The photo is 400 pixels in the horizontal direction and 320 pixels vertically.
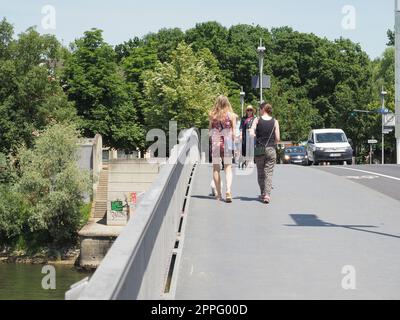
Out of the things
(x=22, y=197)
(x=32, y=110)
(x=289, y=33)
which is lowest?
(x=22, y=197)

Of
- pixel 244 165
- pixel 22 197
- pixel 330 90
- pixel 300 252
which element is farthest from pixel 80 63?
pixel 300 252

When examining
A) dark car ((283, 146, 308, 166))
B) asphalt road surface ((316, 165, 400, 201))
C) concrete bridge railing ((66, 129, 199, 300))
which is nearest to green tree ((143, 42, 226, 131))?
dark car ((283, 146, 308, 166))

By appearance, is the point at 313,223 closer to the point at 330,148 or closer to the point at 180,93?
the point at 330,148

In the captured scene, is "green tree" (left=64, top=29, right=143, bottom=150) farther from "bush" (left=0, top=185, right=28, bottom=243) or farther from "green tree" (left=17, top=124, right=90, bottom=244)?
"bush" (left=0, top=185, right=28, bottom=243)

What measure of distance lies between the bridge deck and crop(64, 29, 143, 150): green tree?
191ft

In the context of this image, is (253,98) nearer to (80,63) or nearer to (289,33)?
(289,33)

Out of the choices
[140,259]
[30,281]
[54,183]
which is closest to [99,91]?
[54,183]

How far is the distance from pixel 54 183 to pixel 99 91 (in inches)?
337

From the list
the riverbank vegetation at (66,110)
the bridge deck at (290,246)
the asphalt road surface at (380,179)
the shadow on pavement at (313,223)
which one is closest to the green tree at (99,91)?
the riverbank vegetation at (66,110)

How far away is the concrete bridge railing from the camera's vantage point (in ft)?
14.9

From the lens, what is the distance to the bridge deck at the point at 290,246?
8133 millimetres

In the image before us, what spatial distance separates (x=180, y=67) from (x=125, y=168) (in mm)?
9577
